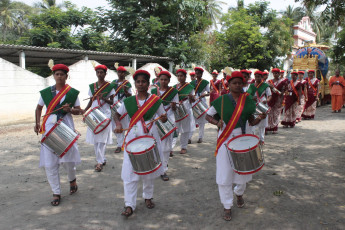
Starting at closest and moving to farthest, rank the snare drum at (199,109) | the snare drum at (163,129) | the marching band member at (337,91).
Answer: the snare drum at (163,129) < the snare drum at (199,109) < the marching band member at (337,91)

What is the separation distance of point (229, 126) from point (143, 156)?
115 centimetres

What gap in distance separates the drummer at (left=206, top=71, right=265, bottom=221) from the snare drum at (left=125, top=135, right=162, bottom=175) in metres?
0.83

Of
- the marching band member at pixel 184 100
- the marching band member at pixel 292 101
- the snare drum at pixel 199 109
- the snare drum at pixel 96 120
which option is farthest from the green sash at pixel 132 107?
the marching band member at pixel 292 101

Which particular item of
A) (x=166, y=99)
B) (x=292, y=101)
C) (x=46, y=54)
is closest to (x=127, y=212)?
(x=166, y=99)

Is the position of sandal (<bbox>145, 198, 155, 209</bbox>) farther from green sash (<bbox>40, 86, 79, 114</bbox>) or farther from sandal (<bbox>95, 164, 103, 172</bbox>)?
sandal (<bbox>95, 164, 103, 172</bbox>)

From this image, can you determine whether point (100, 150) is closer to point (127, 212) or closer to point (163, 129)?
point (163, 129)

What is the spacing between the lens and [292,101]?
11.1 meters

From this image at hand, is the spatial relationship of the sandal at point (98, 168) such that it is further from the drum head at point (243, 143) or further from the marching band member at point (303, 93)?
the marching band member at point (303, 93)

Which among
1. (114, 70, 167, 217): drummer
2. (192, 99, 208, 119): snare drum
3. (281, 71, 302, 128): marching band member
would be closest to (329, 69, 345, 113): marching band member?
(281, 71, 302, 128): marching band member

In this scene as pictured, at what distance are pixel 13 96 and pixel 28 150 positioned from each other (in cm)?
518

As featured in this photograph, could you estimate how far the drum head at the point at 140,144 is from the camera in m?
3.72

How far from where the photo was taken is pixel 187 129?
736 cm

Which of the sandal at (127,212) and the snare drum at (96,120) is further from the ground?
the snare drum at (96,120)

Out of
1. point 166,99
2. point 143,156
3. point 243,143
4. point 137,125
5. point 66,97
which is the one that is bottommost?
point 143,156
